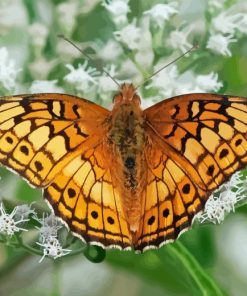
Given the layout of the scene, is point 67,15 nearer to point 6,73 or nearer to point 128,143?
point 6,73

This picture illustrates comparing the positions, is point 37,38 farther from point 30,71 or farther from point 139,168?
point 139,168

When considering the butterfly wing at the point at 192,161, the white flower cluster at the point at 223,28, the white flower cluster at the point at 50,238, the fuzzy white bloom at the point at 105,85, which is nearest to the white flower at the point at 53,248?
the white flower cluster at the point at 50,238

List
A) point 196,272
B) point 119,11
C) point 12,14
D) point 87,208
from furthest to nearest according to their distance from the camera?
point 12,14, point 119,11, point 196,272, point 87,208

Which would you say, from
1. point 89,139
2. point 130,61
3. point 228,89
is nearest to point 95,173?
point 89,139

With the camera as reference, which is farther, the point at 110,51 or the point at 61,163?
the point at 110,51

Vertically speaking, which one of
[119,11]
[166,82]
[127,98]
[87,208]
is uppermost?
[119,11]

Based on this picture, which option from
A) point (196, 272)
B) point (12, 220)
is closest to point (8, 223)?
point (12, 220)

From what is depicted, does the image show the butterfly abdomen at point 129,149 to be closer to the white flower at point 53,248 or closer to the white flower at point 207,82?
the white flower at point 53,248
